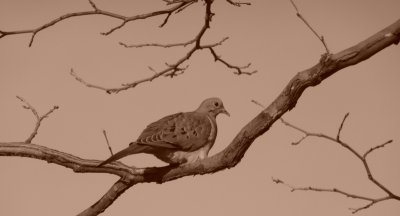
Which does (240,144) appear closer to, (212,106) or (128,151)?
(128,151)

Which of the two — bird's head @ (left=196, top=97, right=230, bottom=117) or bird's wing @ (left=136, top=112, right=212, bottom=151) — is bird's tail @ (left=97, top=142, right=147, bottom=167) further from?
bird's head @ (left=196, top=97, right=230, bottom=117)

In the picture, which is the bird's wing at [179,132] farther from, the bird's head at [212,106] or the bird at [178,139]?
the bird's head at [212,106]

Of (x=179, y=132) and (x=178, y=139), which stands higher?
(x=179, y=132)

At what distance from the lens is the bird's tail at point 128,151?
5.63m

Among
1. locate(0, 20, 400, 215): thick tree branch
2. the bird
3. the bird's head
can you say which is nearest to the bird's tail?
the bird

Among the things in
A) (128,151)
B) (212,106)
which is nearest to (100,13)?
(128,151)

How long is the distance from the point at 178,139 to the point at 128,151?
1.00 m

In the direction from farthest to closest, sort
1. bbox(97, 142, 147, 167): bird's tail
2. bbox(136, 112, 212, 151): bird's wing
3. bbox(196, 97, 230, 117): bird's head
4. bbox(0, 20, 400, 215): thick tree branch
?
bbox(196, 97, 230, 117): bird's head, bbox(136, 112, 212, 151): bird's wing, bbox(97, 142, 147, 167): bird's tail, bbox(0, 20, 400, 215): thick tree branch

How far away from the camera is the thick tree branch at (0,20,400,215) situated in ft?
15.2

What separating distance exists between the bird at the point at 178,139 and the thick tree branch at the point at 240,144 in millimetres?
310

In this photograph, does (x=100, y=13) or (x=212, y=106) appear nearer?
(x=100, y=13)

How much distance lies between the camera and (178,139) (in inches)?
269

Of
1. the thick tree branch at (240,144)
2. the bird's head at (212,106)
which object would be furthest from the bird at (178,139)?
the bird's head at (212,106)

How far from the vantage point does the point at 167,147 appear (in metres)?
6.61
